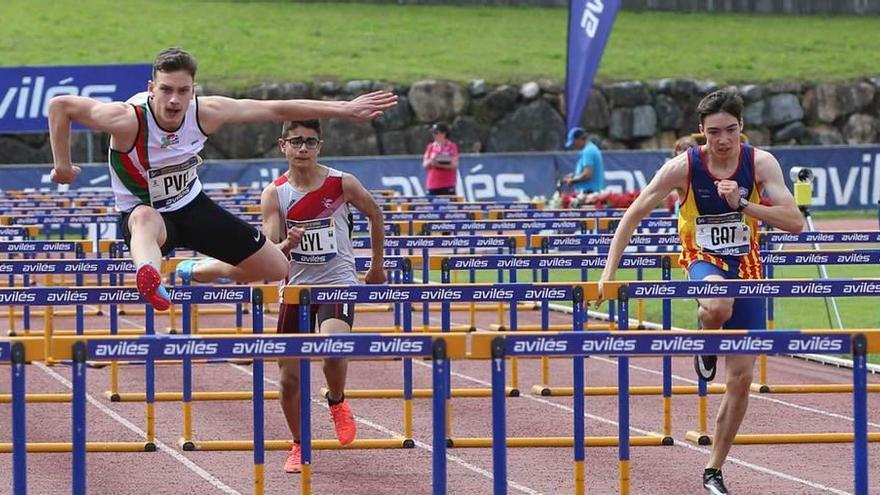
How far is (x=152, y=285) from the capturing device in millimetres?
8430

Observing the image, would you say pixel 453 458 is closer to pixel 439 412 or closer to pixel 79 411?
pixel 439 412

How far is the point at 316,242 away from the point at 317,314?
0.38 meters

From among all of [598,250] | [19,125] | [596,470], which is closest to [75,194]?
[19,125]

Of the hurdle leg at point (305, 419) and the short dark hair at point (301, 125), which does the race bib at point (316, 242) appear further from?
the hurdle leg at point (305, 419)

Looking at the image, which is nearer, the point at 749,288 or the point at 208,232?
the point at 749,288

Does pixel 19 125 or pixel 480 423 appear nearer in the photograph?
pixel 480 423

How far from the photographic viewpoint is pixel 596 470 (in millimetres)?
9586

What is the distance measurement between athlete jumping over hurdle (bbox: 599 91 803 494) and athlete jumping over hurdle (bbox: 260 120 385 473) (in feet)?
4.76

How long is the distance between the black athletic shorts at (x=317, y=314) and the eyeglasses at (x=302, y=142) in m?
0.84

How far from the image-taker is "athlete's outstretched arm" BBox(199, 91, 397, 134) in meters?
8.47

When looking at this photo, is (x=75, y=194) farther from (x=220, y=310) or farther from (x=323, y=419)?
(x=323, y=419)

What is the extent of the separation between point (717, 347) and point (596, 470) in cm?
308

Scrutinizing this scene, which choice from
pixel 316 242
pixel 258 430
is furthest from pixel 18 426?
pixel 316 242

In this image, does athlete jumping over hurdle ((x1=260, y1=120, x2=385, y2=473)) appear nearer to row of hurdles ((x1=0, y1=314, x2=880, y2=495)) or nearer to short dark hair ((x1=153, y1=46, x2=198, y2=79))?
short dark hair ((x1=153, y1=46, x2=198, y2=79))
